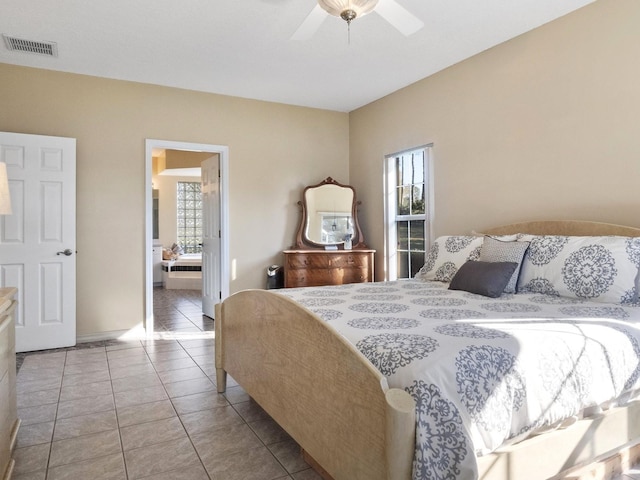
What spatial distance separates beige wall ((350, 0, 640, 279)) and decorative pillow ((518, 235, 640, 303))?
1.57 feet

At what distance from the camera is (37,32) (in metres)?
3.28

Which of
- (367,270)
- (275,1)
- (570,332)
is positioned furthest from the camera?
(367,270)

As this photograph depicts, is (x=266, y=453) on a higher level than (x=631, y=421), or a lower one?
lower

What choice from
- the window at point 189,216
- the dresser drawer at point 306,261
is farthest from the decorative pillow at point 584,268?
the window at point 189,216

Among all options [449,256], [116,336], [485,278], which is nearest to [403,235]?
[449,256]

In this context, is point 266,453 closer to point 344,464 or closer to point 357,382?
point 344,464

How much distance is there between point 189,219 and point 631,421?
9179 millimetres

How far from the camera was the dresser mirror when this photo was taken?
17.0ft

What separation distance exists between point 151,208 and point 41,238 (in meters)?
1.03

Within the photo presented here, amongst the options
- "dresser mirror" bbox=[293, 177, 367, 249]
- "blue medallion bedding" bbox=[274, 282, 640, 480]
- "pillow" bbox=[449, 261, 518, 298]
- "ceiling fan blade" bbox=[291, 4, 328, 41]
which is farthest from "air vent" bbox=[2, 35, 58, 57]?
"pillow" bbox=[449, 261, 518, 298]

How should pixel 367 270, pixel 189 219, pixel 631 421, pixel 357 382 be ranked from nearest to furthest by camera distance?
pixel 357 382 < pixel 631 421 < pixel 367 270 < pixel 189 219

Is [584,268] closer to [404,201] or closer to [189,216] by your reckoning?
[404,201]

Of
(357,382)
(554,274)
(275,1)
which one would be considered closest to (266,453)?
(357,382)

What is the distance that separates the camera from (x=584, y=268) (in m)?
2.43
